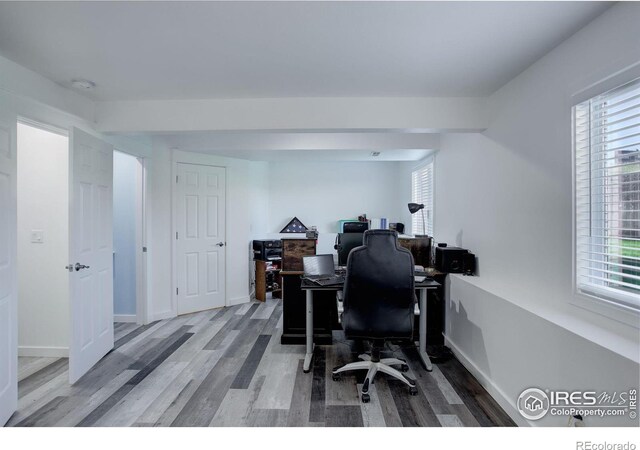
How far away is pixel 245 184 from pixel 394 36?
3.43 m

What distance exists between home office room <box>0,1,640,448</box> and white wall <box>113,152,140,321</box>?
1.0 inches

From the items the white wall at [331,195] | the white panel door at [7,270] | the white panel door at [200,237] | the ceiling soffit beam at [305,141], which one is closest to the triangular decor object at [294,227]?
the white wall at [331,195]

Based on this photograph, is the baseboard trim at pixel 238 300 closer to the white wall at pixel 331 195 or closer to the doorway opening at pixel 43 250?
the white wall at pixel 331 195

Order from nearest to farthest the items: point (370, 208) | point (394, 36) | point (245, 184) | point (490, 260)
Answer: point (394, 36), point (490, 260), point (245, 184), point (370, 208)

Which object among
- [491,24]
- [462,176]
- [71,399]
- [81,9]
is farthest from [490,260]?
[71,399]

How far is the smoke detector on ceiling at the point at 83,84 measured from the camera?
234cm

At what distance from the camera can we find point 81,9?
153 cm

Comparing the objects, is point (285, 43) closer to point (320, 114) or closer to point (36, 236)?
point (320, 114)

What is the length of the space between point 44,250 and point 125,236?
3.05 feet

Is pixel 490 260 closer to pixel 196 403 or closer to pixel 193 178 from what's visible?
pixel 196 403

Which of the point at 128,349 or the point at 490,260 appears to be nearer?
the point at 490,260

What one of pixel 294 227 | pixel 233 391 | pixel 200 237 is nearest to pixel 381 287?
pixel 233 391

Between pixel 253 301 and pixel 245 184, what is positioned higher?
pixel 245 184

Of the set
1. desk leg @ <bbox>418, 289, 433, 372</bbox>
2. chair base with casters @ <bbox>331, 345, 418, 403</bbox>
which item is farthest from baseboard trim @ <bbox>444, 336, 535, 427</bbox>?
chair base with casters @ <bbox>331, 345, 418, 403</bbox>
